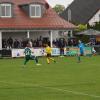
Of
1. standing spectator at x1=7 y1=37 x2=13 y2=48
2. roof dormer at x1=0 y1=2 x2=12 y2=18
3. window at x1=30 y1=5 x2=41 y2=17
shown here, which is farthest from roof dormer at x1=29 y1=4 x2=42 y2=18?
standing spectator at x1=7 y1=37 x2=13 y2=48

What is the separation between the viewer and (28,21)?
59000 millimetres

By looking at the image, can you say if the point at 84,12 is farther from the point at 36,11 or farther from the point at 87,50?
the point at 87,50

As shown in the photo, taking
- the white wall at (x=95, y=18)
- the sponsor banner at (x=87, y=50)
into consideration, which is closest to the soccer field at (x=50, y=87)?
the sponsor banner at (x=87, y=50)

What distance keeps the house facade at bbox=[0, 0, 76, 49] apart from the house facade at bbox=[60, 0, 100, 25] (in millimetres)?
25754

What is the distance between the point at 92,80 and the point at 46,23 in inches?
1398

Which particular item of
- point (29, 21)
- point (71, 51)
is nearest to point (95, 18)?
point (29, 21)

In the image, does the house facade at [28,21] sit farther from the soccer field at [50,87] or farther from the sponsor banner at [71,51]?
the soccer field at [50,87]

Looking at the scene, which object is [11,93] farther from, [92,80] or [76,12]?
[76,12]

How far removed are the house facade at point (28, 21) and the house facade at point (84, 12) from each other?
84.5 ft

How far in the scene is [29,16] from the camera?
198 ft

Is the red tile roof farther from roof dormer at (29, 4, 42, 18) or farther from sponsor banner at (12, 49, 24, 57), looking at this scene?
sponsor banner at (12, 49, 24, 57)

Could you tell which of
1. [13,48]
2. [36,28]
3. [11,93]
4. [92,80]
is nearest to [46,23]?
[36,28]

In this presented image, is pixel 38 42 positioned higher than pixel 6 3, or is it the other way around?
pixel 6 3

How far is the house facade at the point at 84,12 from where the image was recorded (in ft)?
288
